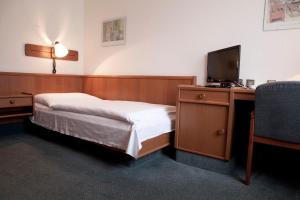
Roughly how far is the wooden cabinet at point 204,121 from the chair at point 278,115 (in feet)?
0.89

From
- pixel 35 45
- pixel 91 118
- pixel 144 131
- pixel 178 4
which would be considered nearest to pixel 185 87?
pixel 144 131

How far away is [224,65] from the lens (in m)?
2.16

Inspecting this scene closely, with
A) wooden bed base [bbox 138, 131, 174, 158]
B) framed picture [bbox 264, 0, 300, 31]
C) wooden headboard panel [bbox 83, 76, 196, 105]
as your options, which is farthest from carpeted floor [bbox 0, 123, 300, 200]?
framed picture [bbox 264, 0, 300, 31]

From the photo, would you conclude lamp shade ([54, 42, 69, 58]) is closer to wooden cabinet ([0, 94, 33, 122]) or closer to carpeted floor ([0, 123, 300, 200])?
wooden cabinet ([0, 94, 33, 122])

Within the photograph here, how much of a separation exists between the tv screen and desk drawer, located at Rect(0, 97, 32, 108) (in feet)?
7.20

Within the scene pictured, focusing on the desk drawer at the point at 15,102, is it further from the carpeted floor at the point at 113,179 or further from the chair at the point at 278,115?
the chair at the point at 278,115

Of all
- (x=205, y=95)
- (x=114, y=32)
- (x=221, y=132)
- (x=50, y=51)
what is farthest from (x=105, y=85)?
(x=221, y=132)

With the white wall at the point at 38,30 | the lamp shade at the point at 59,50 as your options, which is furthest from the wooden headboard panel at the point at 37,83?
the lamp shade at the point at 59,50

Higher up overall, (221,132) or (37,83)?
(37,83)

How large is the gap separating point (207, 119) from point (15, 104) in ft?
7.31

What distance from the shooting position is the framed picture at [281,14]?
201 centimetres

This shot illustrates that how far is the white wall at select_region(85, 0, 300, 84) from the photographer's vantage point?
214 cm

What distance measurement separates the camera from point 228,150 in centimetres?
189

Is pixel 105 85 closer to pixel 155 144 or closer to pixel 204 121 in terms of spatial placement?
pixel 155 144
